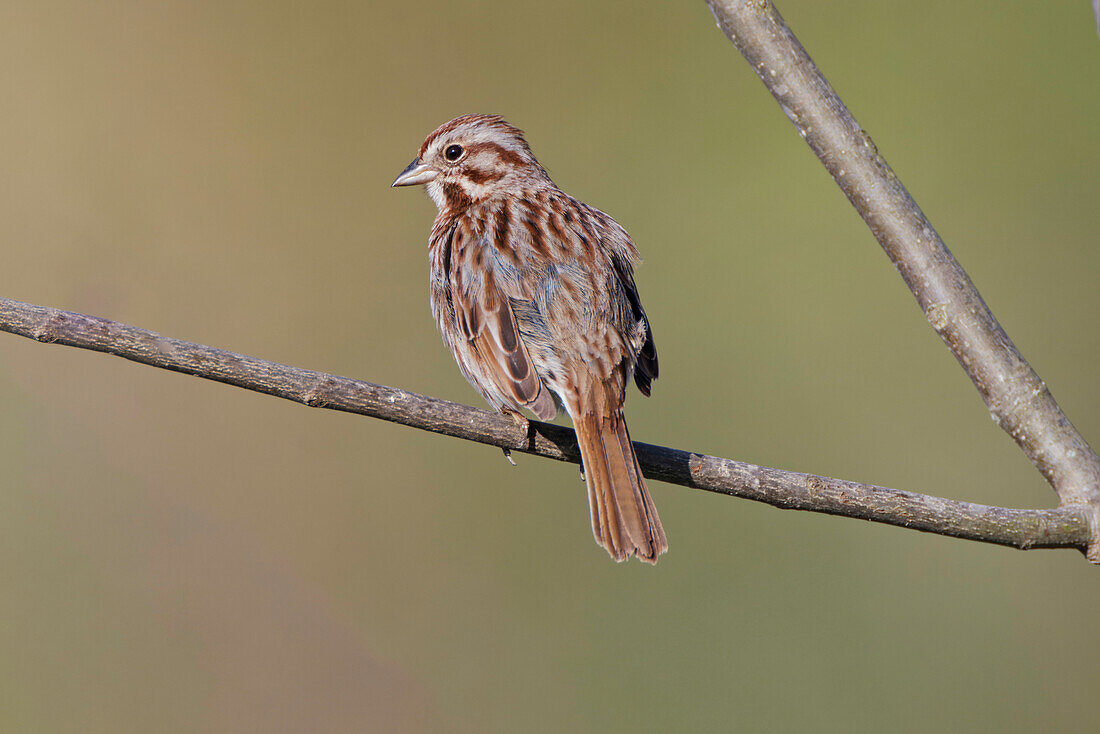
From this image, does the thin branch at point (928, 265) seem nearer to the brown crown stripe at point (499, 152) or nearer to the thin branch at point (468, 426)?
the thin branch at point (468, 426)

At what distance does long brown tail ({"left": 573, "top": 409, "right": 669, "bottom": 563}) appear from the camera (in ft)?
8.19

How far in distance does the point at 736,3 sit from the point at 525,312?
1200 mm

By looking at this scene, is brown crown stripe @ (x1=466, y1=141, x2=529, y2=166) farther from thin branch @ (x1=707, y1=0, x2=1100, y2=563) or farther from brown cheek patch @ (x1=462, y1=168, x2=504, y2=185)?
thin branch @ (x1=707, y1=0, x2=1100, y2=563)

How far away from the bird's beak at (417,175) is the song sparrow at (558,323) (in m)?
0.23

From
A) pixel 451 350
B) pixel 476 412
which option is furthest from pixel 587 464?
pixel 451 350

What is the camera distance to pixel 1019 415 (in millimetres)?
1934

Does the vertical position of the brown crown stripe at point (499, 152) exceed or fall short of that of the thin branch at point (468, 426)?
it exceeds it

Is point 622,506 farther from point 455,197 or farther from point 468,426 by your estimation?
point 455,197

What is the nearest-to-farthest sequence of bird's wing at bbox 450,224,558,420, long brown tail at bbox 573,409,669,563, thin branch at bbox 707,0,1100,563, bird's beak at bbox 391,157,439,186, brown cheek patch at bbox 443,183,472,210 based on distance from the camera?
1. thin branch at bbox 707,0,1100,563
2. long brown tail at bbox 573,409,669,563
3. bird's wing at bbox 450,224,558,420
4. brown cheek patch at bbox 443,183,472,210
5. bird's beak at bbox 391,157,439,186

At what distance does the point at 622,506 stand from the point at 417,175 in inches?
66.3

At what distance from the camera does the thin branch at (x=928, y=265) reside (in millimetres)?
1909

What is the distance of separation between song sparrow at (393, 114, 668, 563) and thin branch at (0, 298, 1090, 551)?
36 cm

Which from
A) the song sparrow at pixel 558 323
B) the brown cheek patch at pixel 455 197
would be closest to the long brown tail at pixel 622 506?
the song sparrow at pixel 558 323

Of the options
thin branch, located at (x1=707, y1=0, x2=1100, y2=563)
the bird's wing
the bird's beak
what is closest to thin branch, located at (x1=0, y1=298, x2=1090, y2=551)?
thin branch, located at (x1=707, y1=0, x2=1100, y2=563)
